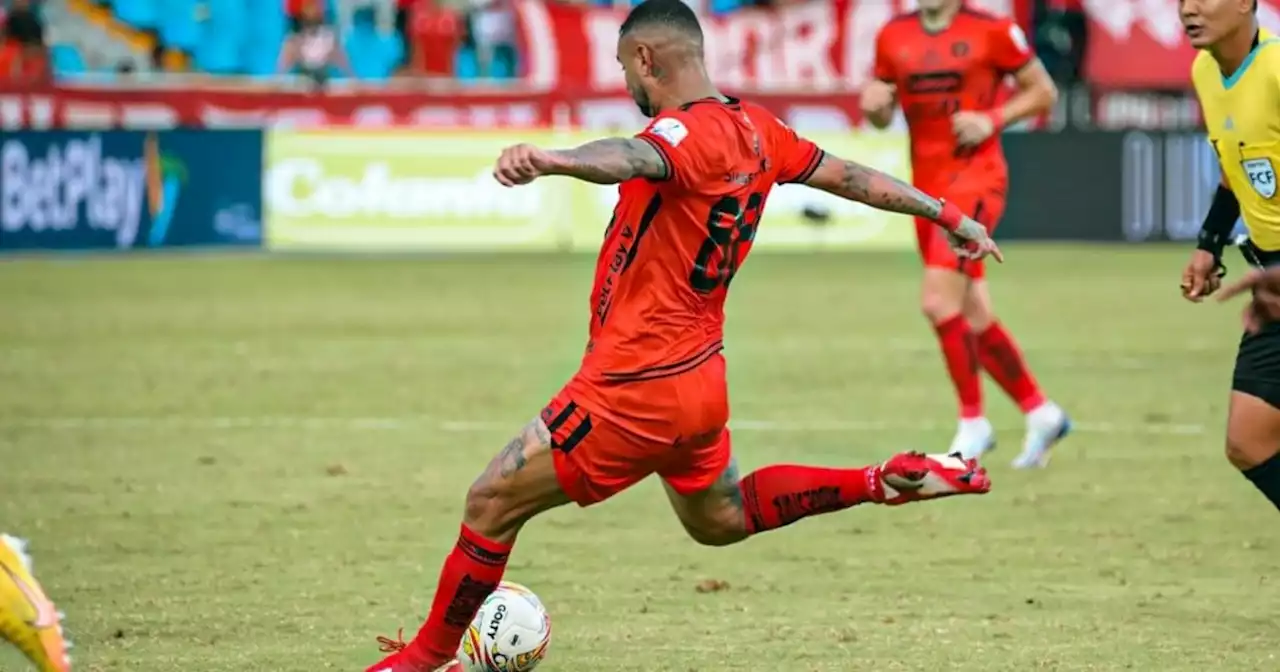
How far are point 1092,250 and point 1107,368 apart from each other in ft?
35.4

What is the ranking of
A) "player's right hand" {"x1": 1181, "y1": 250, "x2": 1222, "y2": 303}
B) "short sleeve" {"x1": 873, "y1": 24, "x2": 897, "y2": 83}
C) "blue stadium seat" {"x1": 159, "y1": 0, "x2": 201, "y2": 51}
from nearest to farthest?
"player's right hand" {"x1": 1181, "y1": 250, "x2": 1222, "y2": 303}, "short sleeve" {"x1": 873, "y1": 24, "x2": 897, "y2": 83}, "blue stadium seat" {"x1": 159, "y1": 0, "x2": 201, "y2": 51}

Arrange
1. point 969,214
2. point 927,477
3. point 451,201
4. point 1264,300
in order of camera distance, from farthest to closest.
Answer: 1. point 451,201
2. point 969,214
3. point 927,477
4. point 1264,300

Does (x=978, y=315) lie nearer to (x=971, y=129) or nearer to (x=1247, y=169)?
(x=971, y=129)

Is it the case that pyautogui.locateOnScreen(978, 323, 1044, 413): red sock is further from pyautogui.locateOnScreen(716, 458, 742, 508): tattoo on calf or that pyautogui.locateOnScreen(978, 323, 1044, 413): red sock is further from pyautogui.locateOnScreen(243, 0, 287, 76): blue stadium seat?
pyautogui.locateOnScreen(243, 0, 287, 76): blue stadium seat

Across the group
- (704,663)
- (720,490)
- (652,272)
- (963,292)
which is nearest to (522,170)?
(652,272)

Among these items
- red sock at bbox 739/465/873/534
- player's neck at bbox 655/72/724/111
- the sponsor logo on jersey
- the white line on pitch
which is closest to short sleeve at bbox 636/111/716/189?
the sponsor logo on jersey

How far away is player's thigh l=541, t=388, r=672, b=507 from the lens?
588cm

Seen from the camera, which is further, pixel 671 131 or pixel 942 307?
pixel 942 307

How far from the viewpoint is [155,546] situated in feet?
27.7

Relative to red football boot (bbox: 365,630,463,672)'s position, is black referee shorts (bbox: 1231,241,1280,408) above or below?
above

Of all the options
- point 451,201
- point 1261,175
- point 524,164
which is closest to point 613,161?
point 524,164

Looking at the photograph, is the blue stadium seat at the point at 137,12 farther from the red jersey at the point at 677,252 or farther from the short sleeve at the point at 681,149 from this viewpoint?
the short sleeve at the point at 681,149

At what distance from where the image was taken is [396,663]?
19.8ft

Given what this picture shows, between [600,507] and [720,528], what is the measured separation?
3.17 m
